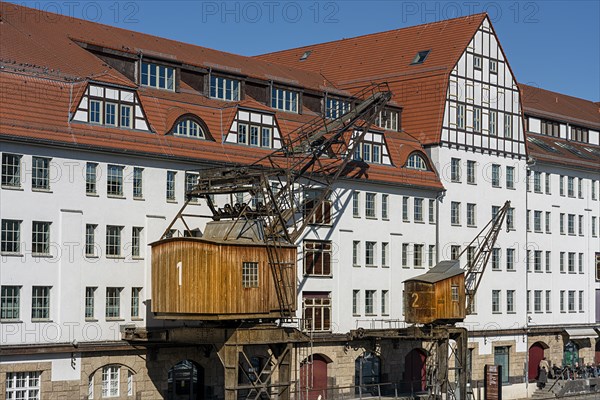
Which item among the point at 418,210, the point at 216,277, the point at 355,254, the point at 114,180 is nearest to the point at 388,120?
the point at 418,210

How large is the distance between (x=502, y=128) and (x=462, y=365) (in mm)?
19449

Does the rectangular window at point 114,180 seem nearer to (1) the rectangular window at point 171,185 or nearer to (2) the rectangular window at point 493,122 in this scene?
(1) the rectangular window at point 171,185

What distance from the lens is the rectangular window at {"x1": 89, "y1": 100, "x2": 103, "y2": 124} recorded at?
190 feet

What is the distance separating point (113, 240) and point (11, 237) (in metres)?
5.86

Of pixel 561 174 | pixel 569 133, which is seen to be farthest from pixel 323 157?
pixel 569 133

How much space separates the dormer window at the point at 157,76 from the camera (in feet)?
211

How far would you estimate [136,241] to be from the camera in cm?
5975

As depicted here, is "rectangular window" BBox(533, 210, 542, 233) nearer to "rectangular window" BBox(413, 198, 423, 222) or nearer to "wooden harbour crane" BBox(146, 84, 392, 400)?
"rectangular window" BBox(413, 198, 423, 222)

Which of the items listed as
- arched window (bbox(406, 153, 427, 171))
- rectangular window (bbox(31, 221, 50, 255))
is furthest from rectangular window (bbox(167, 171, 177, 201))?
arched window (bbox(406, 153, 427, 171))

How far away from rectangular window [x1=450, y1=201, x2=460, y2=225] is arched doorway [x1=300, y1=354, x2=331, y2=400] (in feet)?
48.7

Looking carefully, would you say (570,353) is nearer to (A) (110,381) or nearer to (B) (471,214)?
(B) (471,214)

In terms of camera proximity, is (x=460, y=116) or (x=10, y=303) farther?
(x=460, y=116)

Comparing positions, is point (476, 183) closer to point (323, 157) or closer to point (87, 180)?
point (323, 157)

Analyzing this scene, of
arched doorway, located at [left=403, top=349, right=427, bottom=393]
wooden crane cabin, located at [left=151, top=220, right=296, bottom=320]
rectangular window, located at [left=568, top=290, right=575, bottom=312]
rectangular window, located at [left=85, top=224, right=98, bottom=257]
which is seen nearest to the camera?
wooden crane cabin, located at [left=151, top=220, right=296, bottom=320]
